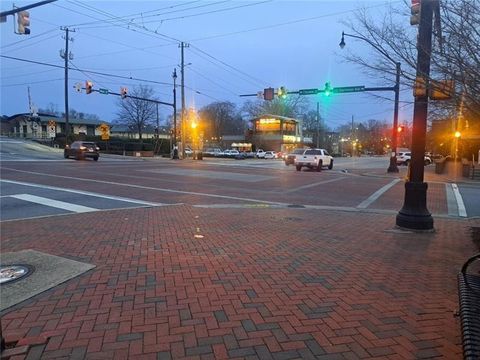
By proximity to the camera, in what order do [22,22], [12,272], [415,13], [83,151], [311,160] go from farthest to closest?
[83,151] < [311,160] < [22,22] < [415,13] < [12,272]

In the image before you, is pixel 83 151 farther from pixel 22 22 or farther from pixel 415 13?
pixel 415 13

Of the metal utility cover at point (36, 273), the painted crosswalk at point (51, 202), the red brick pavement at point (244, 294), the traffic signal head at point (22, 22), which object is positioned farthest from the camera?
the traffic signal head at point (22, 22)

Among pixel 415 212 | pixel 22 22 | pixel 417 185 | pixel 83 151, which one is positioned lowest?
pixel 415 212

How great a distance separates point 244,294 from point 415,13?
5901 millimetres

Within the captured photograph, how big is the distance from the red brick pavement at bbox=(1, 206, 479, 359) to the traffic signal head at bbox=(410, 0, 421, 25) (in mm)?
3883

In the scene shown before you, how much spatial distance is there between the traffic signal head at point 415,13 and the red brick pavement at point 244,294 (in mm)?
3883

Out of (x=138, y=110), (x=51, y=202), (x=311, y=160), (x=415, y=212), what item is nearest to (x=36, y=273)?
(x=415, y=212)

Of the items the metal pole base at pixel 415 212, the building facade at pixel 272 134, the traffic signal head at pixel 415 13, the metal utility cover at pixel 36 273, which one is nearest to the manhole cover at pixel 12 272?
the metal utility cover at pixel 36 273

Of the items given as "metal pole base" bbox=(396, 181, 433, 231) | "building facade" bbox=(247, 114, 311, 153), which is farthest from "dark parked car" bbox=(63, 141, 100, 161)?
"building facade" bbox=(247, 114, 311, 153)

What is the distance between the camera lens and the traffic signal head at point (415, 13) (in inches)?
303

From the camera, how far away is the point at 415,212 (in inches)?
360

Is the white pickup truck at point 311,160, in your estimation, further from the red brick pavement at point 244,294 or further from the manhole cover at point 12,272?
the manhole cover at point 12,272

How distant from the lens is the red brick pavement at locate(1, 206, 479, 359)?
3.80 m

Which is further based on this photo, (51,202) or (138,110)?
(138,110)
